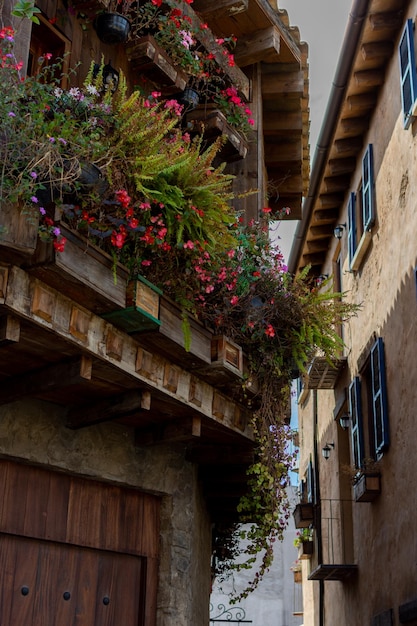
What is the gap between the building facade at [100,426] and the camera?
5332 mm

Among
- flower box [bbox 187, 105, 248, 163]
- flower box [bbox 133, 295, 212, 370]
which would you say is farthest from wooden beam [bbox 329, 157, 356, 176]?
flower box [bbox 133, 295, 212, 370]

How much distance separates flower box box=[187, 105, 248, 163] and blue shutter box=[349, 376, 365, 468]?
3452 mm

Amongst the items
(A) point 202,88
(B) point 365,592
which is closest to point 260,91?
(A) point 202,88

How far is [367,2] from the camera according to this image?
9.70 metres

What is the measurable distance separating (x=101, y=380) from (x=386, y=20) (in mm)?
5960

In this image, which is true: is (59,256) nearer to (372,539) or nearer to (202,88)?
(202,88)

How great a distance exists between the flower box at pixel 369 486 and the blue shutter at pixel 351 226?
11.1 ft

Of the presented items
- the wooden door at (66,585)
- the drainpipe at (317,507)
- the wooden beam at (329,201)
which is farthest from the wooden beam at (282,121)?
the wooden door at (66,585)

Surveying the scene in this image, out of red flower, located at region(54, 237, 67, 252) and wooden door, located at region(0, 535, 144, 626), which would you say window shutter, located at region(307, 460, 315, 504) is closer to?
wooden door, located at region(0, 535, 144, 626)

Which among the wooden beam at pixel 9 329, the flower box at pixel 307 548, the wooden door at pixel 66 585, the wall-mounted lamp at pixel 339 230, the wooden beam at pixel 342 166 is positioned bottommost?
the wooden door at pixel 66 585

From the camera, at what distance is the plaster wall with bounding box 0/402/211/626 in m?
6.40

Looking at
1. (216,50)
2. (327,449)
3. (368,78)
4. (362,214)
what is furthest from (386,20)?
(327,449)

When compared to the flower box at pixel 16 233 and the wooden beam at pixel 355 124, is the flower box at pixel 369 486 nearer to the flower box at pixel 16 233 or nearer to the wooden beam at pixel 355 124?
the wooden beam at pixel 355 124

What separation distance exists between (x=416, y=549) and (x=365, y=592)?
2554 millimetres
